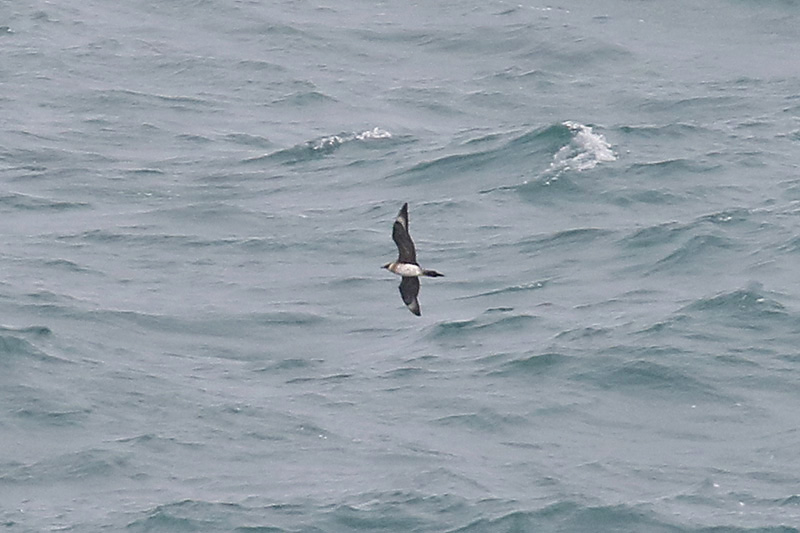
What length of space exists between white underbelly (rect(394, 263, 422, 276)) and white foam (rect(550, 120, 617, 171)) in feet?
68.0

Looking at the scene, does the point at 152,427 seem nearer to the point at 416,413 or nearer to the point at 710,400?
the point at 416,413

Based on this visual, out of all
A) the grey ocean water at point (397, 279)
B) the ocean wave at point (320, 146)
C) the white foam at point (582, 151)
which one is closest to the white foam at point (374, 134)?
→ the ocean wave at point (320, 146)

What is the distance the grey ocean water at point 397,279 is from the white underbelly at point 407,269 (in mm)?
5658

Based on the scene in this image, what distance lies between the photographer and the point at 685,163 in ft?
185

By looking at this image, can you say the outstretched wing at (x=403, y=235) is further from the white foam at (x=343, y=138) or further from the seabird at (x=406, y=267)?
the white foam at (x=343, y=138)

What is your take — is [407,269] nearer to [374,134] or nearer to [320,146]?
[320,146]

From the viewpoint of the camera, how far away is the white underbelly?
1398 inches

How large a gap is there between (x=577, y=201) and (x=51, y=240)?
43.8 ft

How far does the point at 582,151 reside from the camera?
187ft

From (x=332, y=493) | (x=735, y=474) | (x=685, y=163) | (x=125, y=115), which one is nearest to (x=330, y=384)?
(x=332, y=493)

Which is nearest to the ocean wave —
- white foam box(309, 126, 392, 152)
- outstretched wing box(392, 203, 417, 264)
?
white foam box(309, 126, 392, 152)

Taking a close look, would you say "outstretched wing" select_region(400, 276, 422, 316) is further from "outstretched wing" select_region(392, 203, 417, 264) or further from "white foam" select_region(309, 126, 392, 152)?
"white foam" select_region(309, 126, 392, 152)

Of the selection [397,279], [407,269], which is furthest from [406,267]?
[397,279]

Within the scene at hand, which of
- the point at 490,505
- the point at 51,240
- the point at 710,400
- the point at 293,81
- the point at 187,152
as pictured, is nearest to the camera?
the point at 490,505
